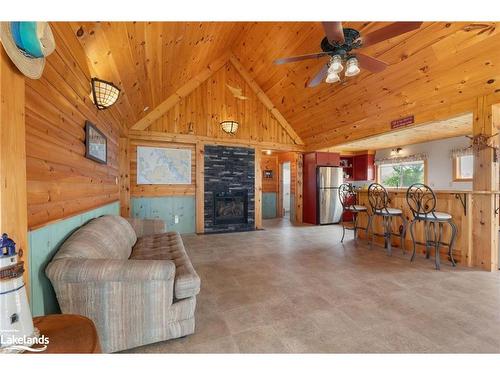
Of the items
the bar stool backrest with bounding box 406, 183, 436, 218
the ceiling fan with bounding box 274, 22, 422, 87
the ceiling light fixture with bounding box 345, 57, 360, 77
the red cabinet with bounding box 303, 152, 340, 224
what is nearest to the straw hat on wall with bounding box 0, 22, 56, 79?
the ceiling fan with bounding box 274, 22, 422, 87

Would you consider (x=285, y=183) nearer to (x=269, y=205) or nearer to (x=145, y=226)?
(x=269, y=205)

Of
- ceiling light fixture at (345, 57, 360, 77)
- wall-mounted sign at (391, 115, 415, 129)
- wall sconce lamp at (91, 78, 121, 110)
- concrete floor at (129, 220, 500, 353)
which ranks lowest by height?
concrete floor at (129, 220, 500, 353)

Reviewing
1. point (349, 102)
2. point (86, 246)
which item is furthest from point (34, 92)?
point (349, 102)

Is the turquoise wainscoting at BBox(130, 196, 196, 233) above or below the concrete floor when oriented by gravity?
above

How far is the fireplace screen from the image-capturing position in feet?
17.5

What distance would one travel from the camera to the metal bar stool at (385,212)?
355 cm

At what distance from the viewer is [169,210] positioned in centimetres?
496

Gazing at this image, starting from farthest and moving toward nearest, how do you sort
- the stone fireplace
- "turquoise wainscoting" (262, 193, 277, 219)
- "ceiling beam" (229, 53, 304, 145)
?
"turquoise wainscoting" (262, 193, 277, 219)
"ceiling beam" (229, 53, 304, 145)
the stone fireplace

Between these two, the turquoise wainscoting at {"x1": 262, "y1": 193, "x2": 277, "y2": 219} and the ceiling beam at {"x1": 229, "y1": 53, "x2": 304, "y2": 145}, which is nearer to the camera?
the ceiling beam at {"x1": 229, "y1": 53, "x2": 304, "y2": 145}

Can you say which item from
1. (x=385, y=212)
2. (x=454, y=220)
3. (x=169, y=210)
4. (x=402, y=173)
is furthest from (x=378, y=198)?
(x=169, y=210)

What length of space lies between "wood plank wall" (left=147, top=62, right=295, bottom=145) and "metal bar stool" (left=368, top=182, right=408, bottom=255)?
2.81 metres

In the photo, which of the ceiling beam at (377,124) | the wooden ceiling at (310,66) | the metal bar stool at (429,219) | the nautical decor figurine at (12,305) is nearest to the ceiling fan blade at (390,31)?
the wooden ceiling at (310,66)

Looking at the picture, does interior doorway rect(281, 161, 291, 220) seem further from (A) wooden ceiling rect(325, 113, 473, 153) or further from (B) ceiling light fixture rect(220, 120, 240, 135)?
(B) ceiling light fixture rect(220, 120, 240, 135)
